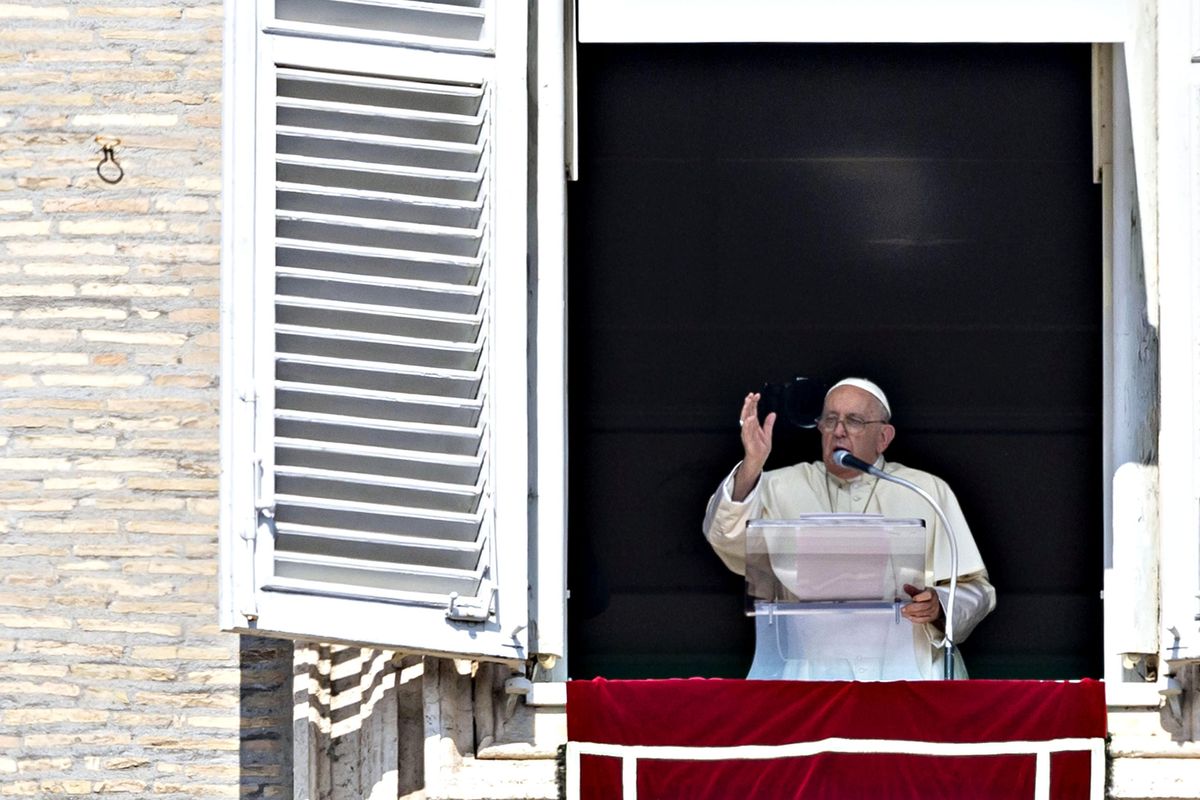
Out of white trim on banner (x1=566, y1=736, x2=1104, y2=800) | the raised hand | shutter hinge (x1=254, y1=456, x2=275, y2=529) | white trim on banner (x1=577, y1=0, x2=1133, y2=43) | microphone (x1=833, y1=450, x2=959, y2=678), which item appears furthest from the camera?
the raised hand

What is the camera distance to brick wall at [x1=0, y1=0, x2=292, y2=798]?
6.91 meters

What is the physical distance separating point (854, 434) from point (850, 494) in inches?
6.1

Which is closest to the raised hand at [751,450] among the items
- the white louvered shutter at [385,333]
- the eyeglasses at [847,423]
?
the eyeglasses at [847,423]

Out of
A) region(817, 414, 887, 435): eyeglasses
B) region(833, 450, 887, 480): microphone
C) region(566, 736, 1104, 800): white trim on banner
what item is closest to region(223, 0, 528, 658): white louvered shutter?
region(566, 736, 1104, 800): white trim on banner

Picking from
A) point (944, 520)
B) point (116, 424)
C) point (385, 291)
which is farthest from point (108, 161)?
point (944, 520)

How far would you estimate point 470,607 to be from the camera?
6094 millimetres

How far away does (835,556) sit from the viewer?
21.1 feet

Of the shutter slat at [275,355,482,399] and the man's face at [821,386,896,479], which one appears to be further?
the man's face at [821,386,896,479]

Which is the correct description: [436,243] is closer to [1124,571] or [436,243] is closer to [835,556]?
[835,556]

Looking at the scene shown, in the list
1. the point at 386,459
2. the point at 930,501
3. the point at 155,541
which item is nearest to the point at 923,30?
the point at 930,501

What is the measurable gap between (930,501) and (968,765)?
2.09 ft

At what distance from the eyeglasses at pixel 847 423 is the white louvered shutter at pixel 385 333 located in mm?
1119

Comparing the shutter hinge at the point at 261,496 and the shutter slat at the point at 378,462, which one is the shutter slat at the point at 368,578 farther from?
the shutter slat at the point at 378,462

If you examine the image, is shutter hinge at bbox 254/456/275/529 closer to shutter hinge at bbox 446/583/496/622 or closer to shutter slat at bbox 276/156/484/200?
shutter hinge at bbox 446/583/496/622
